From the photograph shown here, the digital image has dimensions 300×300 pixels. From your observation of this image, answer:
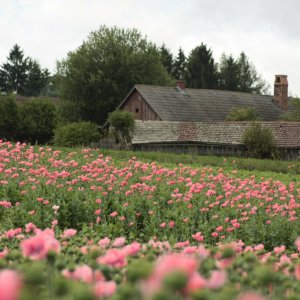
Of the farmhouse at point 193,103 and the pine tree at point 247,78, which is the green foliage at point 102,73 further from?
the pine tree at point 247,78

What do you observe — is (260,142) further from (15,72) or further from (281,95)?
(15,72)

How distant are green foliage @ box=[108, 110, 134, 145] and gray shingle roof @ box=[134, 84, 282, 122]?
370 inches

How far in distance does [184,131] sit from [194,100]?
52.8ft

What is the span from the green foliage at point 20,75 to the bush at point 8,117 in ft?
131

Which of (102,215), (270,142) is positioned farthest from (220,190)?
(270,142)

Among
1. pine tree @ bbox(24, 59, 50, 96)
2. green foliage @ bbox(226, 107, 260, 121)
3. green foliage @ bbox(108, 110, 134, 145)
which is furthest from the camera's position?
pine tree @ bbox(24, 59, 50, 96)

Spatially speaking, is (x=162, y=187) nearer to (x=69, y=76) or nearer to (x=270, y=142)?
(x=270, y=142)

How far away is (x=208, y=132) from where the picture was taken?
39125 millimetres

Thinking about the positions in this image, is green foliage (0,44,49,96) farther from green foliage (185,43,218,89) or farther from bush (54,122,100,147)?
bush (54,122,100,147)

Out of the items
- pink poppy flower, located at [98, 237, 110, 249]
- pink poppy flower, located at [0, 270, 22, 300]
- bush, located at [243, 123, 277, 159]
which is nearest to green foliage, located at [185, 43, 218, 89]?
bush, located at [243, 123, 277, 159]

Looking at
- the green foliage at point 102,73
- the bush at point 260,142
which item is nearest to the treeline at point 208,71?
the green foliage at point 102,73

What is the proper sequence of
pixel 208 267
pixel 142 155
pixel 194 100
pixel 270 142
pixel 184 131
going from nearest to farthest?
1. pixel 208 267
2. pixel 142 155
3. pixel 270 142
4. pixel 184 131
5. pixel 194 100

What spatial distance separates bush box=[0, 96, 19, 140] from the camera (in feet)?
142

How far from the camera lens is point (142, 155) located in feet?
93.6
